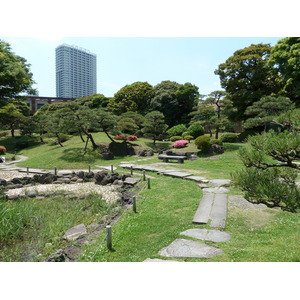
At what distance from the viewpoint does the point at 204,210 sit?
→ 5.45 metres

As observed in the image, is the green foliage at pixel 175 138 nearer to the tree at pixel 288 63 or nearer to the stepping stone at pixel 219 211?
the tree at pixel 288 63

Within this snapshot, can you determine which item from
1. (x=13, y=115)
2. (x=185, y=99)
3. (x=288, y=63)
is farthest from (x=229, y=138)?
(x=13, y=115)

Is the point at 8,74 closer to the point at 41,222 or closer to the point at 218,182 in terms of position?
the point at 41,222

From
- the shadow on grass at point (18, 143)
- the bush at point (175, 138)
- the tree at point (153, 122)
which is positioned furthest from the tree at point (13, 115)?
the bush at point (175, 138)

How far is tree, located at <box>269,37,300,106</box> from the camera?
50.4 ft

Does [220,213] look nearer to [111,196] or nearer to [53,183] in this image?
[111,196]

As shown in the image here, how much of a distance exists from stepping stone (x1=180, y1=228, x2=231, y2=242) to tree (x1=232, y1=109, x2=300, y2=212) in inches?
56.2

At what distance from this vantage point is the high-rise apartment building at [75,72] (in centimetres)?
5006

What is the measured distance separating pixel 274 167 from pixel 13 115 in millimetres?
13692

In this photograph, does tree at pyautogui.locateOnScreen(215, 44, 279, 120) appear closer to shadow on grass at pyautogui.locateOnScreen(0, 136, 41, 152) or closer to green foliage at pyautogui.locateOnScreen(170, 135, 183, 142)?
green foliage at pyautogui.locateOnScreen(170, 135, 183, 142)

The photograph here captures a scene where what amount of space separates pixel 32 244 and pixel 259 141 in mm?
4815

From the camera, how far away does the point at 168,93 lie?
29.5 meters

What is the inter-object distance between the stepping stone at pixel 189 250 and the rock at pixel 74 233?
215 cm

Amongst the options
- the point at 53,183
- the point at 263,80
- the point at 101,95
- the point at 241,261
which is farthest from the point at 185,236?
the point at 101,95
